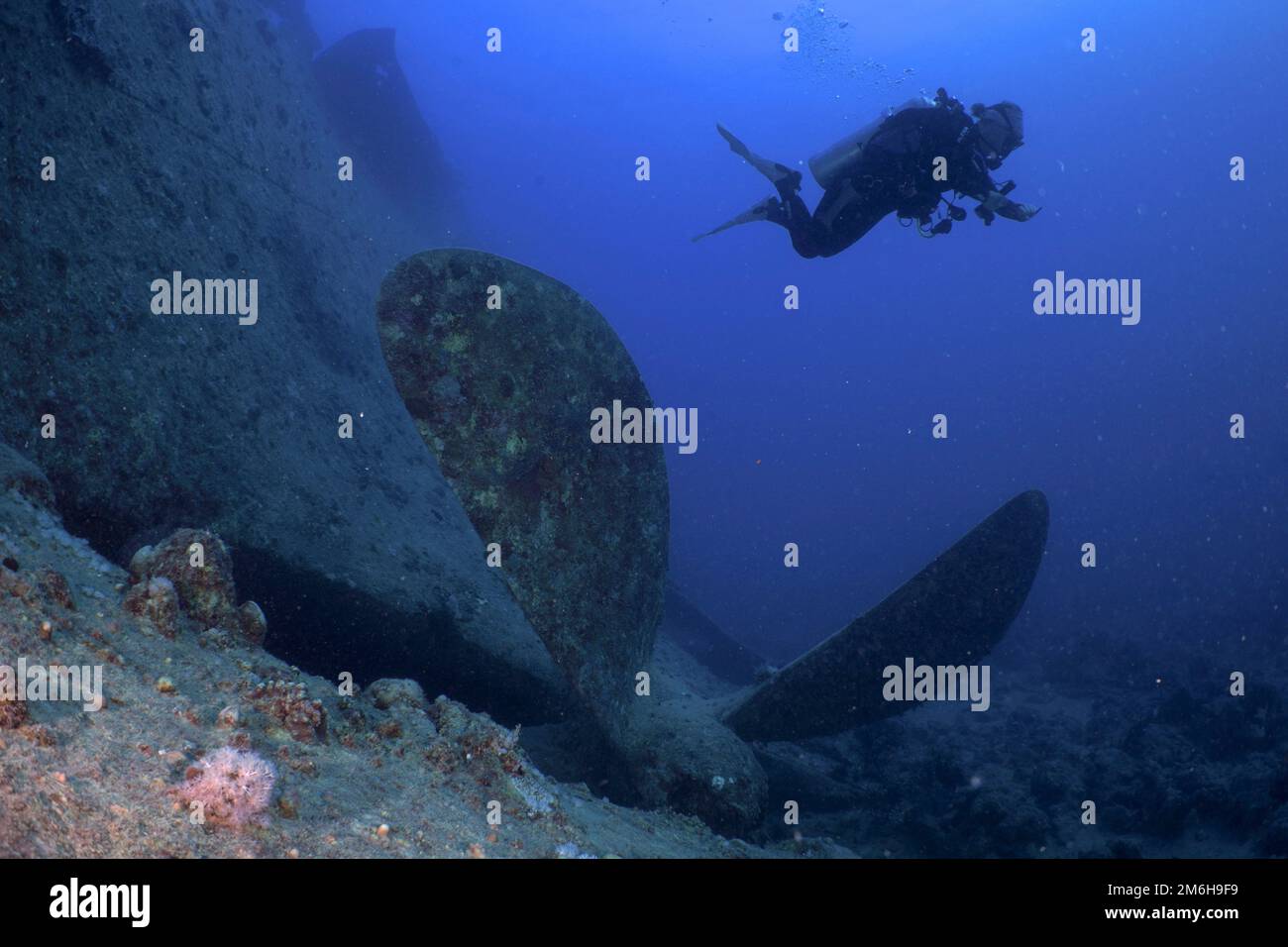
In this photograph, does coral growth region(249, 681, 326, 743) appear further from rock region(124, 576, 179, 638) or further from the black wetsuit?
the black wetsuit

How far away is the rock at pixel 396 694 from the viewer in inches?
176

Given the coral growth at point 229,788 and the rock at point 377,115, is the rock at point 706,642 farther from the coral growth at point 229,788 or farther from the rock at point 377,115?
the coral growth at point 229,788

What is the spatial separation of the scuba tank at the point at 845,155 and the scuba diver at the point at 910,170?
12 millimetres

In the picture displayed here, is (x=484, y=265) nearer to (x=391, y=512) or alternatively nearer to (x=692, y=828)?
(x=391, y=512)

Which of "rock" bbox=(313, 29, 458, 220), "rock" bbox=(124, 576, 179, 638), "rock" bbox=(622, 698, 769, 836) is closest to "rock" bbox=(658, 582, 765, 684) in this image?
"rock" bbox=(622, 698, 769, 836)

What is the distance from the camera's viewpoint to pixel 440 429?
5.15 m

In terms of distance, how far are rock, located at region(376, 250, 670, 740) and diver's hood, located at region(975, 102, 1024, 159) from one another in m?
5.43

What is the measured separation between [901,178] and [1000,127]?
1.16 m

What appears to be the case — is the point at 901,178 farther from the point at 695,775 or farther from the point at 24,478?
the point at 24,478

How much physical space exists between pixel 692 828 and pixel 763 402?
100 m

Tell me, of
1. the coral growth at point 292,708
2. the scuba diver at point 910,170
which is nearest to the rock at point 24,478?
the coral growth at point 292,708

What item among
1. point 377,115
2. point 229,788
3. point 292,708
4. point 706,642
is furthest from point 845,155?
point 377,115

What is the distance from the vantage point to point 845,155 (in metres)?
8.38

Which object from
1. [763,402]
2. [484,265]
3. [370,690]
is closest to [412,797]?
[370,690]
